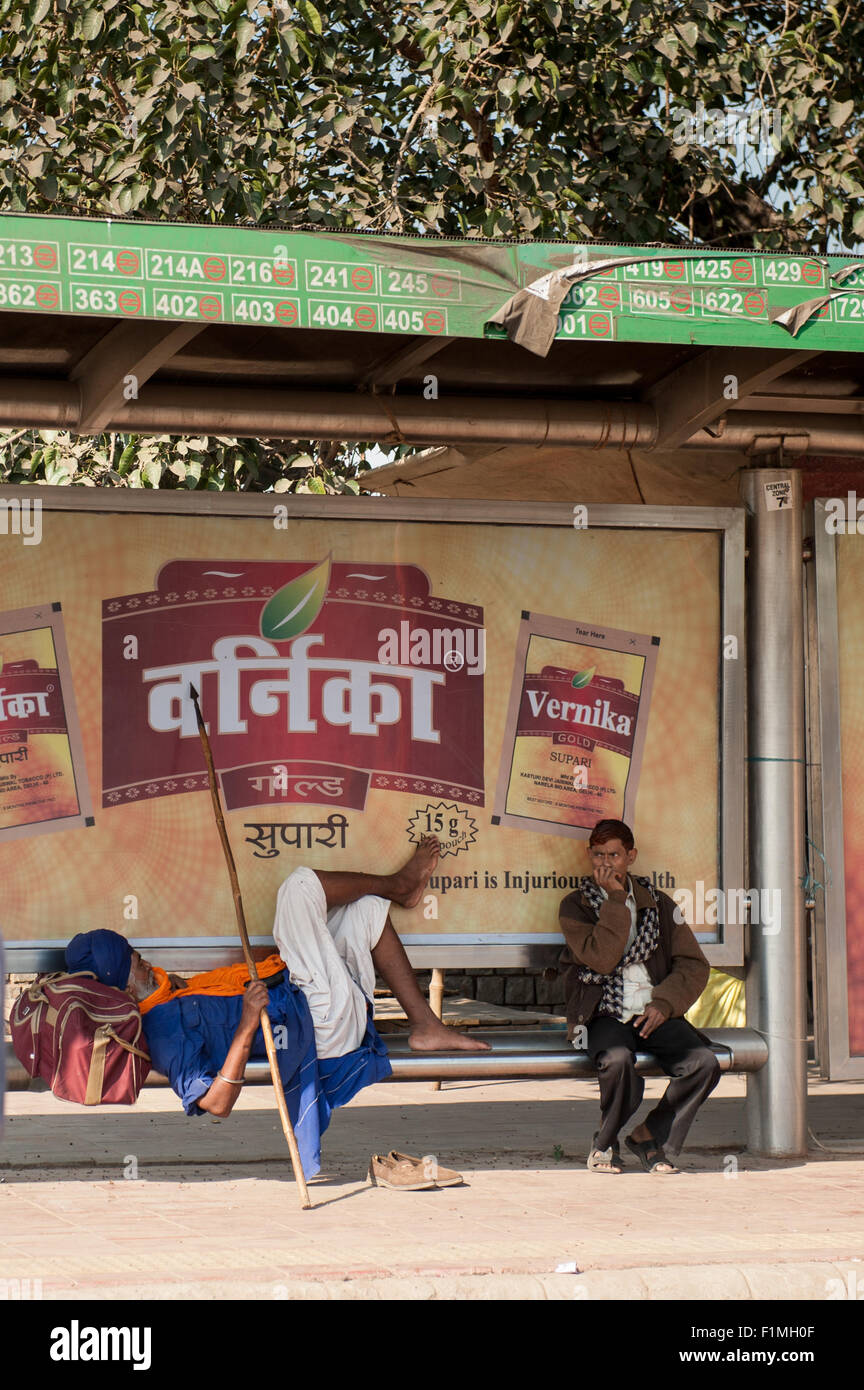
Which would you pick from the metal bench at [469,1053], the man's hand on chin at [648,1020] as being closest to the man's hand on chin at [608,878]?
the metal bench at [469,1053]

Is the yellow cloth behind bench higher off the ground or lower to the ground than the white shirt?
lower

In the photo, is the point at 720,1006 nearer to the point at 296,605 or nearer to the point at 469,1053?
the point at 469,1053

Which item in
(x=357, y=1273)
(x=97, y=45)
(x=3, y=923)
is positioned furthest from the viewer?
(x=97, y=45)

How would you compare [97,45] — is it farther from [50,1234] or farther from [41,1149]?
[50,1234]

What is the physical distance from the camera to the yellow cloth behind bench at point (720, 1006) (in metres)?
9.98

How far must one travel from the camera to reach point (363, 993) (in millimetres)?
6461

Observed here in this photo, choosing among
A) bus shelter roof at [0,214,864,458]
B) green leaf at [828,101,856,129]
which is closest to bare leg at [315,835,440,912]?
bus shelter roof at [0,214,864,458]

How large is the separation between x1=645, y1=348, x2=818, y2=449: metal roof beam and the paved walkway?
306 centimetres

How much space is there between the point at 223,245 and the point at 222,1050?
2913mm

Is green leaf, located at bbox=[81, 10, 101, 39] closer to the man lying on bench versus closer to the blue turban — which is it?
the man lying on bench

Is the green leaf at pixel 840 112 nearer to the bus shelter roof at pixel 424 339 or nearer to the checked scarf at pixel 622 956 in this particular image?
the bus shelter roof at pixel 424 339

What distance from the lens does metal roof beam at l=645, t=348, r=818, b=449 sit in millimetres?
6438

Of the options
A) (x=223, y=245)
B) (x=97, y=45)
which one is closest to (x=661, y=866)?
(x=223, y=245)

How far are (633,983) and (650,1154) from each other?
2.35ft
